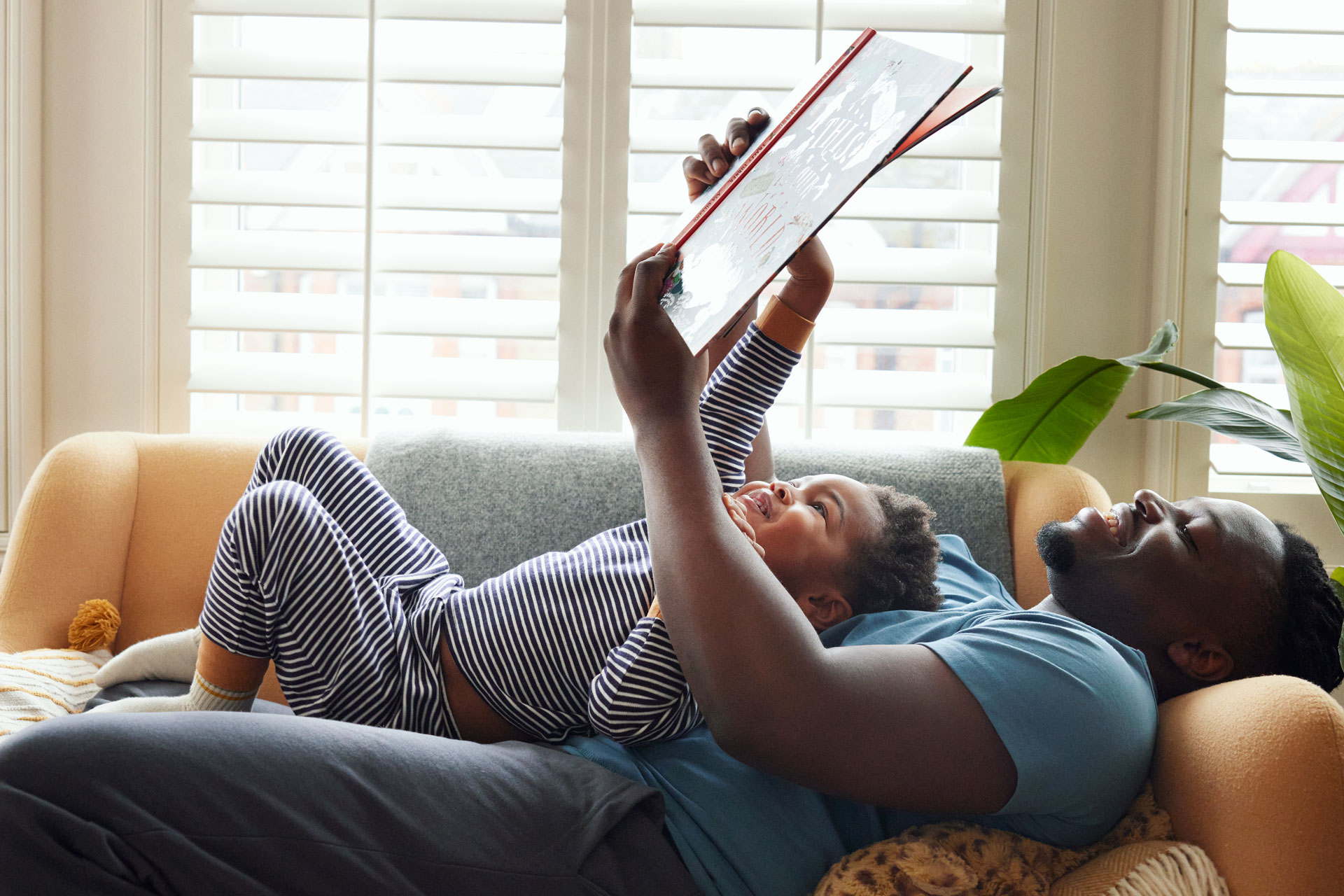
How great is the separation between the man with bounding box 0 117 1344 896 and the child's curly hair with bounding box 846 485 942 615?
0.12m

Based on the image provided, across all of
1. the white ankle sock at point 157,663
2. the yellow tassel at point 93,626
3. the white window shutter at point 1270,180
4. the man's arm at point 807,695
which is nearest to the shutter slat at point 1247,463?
the white window shutter at point 1270,180

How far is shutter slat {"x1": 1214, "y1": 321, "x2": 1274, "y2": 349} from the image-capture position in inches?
67.0

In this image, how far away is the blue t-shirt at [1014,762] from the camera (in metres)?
0.82

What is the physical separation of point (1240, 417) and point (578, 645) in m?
1.07

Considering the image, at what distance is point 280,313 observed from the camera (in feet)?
5.82

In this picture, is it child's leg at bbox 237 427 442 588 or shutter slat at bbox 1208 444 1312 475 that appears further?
shutter slat at bbox 1208 444 1312 475

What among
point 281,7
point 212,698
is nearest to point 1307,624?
point 212,698

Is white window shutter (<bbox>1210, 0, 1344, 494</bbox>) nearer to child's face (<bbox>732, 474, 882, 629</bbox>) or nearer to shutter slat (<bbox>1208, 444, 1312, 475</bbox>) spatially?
shutter slat (<bbox>1208, 444, 1312, 475</bbox>)

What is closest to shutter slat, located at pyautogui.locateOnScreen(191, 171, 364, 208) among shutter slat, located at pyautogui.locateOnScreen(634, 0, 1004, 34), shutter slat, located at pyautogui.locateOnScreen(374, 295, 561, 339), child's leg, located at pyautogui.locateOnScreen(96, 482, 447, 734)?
shutter slat, located at pyautogui.locateOnScreen(374, 295, 561, 339)

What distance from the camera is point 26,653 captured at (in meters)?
1.33

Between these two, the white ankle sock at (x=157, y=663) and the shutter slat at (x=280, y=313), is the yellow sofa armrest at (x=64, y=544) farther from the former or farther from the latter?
the shutter slat at (x=280, y=313)

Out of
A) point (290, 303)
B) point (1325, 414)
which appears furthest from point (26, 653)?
point (1325, 414)

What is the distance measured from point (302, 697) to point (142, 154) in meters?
1.25

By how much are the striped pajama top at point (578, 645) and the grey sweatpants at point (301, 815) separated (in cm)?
10
